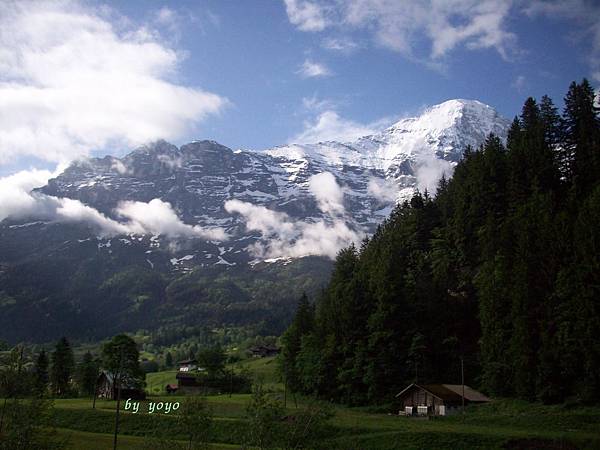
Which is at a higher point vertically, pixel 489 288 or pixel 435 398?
pixel 489 288

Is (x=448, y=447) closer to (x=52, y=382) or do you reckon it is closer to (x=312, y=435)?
(x=312, y=435)

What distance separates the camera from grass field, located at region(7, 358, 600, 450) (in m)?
48.2

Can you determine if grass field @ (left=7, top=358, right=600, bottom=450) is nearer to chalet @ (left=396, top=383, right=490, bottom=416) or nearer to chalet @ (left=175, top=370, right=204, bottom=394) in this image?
chalet @ (left=396, top=383, right=490, bottom=416)

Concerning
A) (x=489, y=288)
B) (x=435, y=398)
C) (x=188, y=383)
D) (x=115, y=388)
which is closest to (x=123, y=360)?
(x=115, y=388)

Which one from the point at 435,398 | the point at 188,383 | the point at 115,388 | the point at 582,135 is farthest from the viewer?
the point at 188,383

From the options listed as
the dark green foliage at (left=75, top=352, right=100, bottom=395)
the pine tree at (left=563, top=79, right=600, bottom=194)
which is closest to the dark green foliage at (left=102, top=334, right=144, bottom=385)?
the dark green foliage at (left=75, top=352, right=100, bottom=395)

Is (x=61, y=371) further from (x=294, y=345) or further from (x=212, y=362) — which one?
(x=294, y=345)

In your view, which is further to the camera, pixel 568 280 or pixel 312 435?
pixel 568 280

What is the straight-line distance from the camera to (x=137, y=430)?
229 ft

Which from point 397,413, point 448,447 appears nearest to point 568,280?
point 448,447

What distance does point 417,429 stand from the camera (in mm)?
55219

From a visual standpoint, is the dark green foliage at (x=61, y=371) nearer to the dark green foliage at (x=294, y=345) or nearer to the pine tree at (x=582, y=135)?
the dark green foliage at (x=294, y=345)

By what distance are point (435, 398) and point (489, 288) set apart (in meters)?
15.5

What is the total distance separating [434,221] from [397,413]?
4141cm
